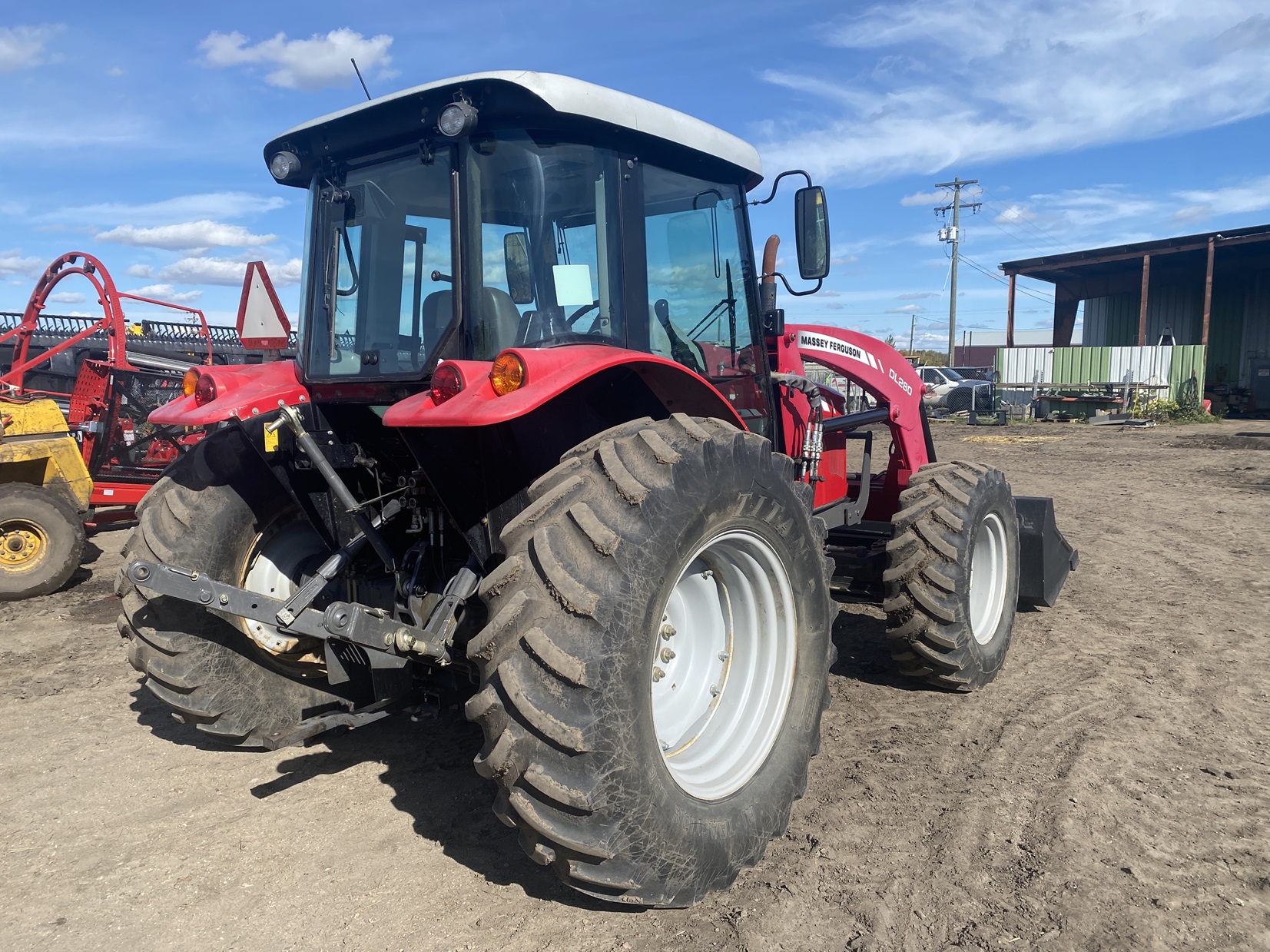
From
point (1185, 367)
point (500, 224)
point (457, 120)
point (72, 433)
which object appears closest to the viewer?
point (457, 120)

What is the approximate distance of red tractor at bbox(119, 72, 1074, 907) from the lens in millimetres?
2383

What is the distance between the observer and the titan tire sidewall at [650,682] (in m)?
2.42

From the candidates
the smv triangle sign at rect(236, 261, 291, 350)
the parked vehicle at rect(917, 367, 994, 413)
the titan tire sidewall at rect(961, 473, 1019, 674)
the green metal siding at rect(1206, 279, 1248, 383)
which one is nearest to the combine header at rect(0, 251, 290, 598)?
the smv triangle sign at rect(236, 261, 291, 350)

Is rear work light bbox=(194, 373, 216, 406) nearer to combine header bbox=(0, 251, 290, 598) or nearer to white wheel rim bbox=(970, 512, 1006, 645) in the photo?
combine header bbox=(0, 251, 290, 598)

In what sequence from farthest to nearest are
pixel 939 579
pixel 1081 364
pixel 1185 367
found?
pixel 1081 364 < pixel 1185 367 < pixel 939 579

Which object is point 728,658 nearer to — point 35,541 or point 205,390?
point 205,390

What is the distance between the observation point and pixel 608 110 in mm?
3012

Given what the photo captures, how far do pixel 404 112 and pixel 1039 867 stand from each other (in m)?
3.24

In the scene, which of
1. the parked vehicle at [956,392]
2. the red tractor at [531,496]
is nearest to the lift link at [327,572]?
the red tractor at [531,496]

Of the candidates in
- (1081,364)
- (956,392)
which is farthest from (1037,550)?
(1081,364)

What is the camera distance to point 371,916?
2.66m

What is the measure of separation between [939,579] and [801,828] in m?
1.57

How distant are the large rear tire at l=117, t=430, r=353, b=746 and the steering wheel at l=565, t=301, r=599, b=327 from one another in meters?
1.44

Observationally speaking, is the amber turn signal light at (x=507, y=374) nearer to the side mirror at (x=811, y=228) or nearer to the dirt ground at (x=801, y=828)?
the dirt ground at (x=801, y=828)
